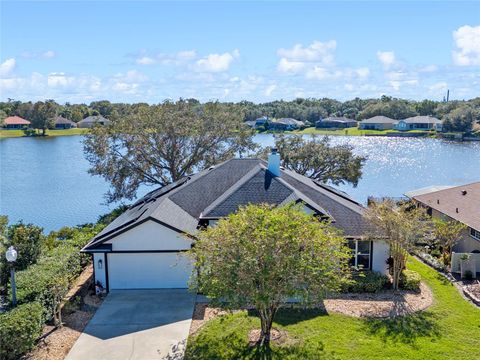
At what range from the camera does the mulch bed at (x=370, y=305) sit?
51.4ft

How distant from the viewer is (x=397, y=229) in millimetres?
17188

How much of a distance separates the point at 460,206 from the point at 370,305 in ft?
35.1

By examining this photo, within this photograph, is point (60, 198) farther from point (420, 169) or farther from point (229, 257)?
point (420, 169)

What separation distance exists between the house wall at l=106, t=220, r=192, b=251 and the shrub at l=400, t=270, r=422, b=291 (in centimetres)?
886

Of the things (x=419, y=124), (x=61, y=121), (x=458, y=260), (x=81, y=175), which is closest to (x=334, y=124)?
(x=419, y=124)

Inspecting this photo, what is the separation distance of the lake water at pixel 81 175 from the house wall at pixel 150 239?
15306 millimetres

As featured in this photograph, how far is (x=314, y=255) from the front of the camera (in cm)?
1274

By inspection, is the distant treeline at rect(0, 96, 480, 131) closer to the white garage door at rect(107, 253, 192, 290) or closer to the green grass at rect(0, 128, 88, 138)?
the green grass at rect(0, 128, 88, 138)

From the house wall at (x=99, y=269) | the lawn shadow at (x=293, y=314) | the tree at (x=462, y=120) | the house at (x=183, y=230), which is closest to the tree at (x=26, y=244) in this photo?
the house at (x=183, y=230)

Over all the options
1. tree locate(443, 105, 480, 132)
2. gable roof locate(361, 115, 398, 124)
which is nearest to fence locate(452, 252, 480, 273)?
tree locate(443, 105, 480, 132)

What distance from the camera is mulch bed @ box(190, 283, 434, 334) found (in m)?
15.7

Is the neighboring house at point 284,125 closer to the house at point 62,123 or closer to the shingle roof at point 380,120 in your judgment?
the shingle roof at point 380,120

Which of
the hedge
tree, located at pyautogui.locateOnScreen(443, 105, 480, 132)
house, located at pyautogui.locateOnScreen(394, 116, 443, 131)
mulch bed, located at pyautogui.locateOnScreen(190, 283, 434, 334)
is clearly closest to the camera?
the hedge

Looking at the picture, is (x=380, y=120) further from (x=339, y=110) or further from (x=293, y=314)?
(x=293, y=314)
